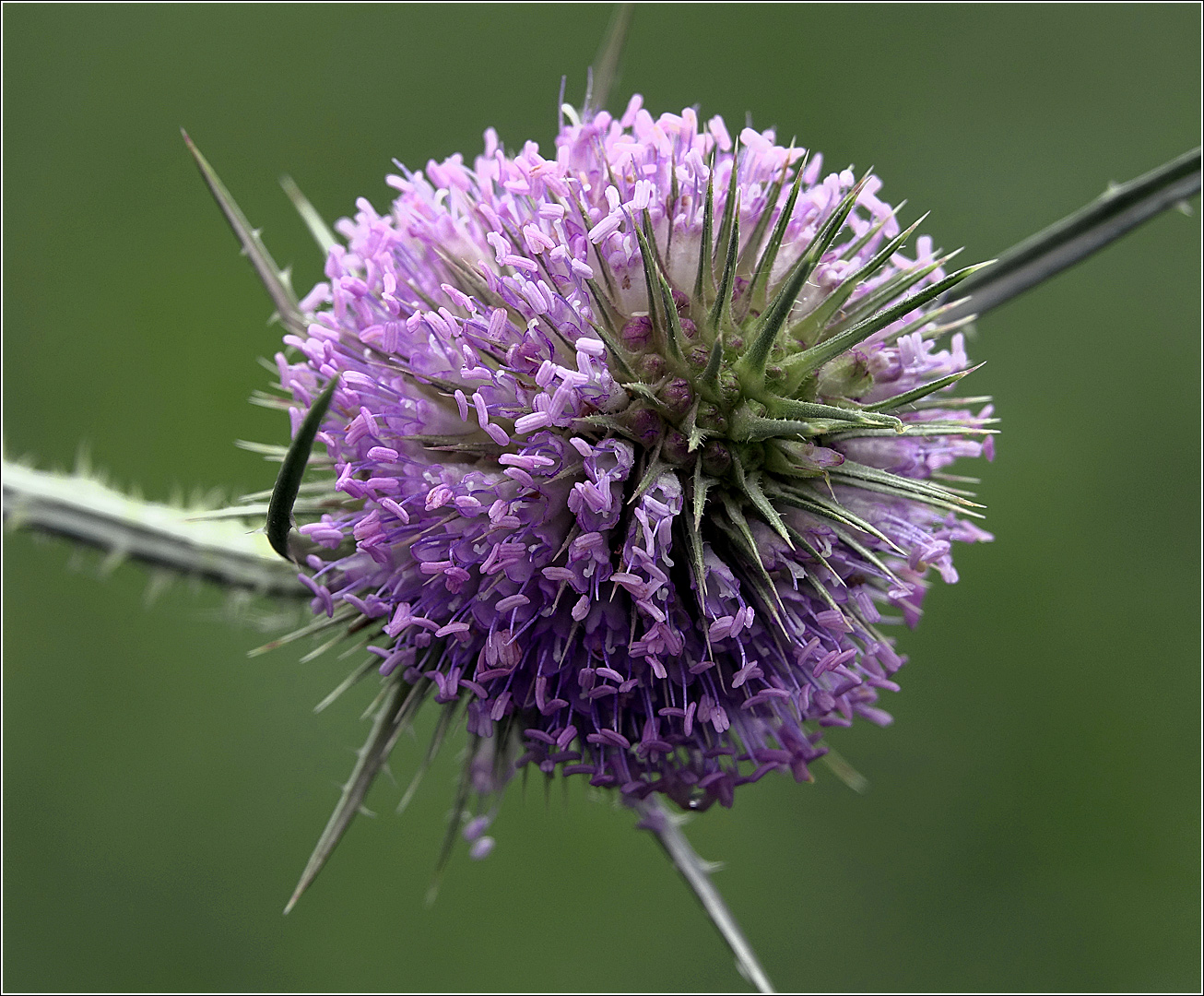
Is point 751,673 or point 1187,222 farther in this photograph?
point 1187,222

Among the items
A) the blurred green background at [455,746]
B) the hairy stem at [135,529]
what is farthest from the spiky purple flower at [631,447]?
the blurred green background at [455,746]

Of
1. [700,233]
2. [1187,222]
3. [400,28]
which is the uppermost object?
[400,28]

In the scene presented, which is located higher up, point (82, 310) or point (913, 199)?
point (913, 199)

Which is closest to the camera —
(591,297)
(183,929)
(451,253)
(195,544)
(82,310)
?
(591,297)

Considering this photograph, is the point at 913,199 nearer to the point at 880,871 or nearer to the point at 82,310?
the point at 880,871

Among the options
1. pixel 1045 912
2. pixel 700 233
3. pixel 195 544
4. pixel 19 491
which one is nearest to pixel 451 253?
pixel 700 233

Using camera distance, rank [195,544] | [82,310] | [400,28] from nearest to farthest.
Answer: [195,544] < [82,310] < [400,28]

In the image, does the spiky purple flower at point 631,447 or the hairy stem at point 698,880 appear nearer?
Result: the spiky purple flower at point 631,447

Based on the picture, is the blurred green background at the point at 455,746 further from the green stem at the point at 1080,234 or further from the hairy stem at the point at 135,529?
the green stem at the point at 1080,234
